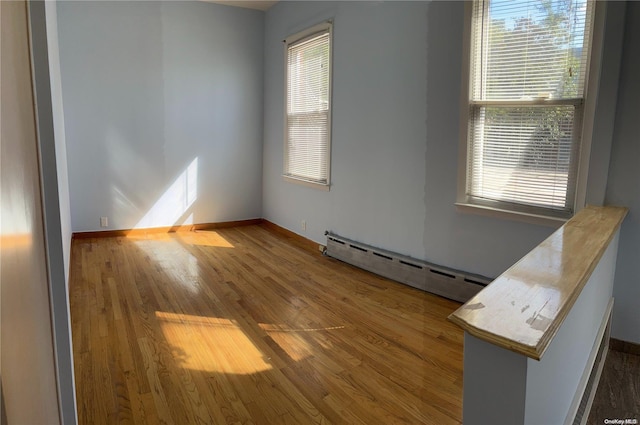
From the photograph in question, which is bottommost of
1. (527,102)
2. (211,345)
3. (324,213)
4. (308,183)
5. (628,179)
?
(211,345)

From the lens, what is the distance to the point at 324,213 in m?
4.83

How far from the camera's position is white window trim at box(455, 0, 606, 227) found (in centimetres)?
244

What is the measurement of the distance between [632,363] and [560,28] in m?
2.03

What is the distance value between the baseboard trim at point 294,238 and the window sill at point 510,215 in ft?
6.54

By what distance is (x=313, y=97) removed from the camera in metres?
4.91

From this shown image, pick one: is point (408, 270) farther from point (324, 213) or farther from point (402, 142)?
point (324, 213)

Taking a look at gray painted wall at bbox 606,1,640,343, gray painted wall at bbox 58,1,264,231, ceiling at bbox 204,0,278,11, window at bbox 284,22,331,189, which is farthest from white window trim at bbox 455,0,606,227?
gray painted wall at bbox 58,1,264,231

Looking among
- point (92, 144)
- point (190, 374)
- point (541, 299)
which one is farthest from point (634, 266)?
point (92, 144)

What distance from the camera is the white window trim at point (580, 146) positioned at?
2438mm

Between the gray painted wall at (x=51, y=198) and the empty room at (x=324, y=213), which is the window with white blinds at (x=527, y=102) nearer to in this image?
the empty room at (x=324, y=213)

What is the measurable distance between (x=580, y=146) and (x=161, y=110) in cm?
474

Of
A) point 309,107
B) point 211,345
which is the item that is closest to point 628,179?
point 211,345

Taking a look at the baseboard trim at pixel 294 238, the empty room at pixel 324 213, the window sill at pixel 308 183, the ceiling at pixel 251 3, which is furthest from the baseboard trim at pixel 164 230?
the ceiling at pixel 251 3

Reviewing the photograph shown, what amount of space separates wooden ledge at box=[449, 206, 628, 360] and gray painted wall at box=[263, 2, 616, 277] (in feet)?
3.66
